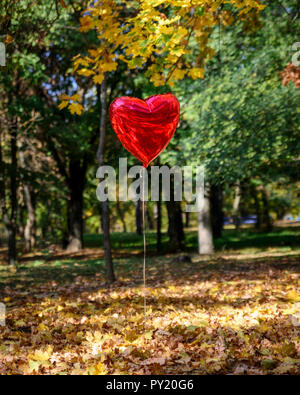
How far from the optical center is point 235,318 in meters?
4.62

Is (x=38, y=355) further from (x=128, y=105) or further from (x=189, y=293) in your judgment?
A: (x=189, y=293)

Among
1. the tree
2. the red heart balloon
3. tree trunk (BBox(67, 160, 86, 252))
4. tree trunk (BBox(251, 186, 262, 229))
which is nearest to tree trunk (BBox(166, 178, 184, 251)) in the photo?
tree trunk (BBox(67, 160, 86, 252))

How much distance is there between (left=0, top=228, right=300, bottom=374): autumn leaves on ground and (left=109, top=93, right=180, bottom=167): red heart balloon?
7.29ft

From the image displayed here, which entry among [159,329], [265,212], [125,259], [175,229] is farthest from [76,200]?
[159,329]

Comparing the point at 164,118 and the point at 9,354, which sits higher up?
the point at 164,118

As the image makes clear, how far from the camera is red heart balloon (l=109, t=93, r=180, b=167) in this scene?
15.0 feet

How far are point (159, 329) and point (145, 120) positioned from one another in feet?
8.15

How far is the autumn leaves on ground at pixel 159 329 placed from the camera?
348cm

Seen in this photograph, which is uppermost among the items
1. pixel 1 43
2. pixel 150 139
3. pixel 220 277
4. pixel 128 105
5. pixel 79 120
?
pixel 79 120

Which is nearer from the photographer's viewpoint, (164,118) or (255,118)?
(164,118)

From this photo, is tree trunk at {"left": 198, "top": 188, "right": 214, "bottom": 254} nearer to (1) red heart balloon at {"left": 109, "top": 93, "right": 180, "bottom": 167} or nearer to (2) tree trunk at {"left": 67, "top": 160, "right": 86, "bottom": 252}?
(2) tree trunk at {"left": 67, "top": 160, "right": 86, "bottom": 252}
